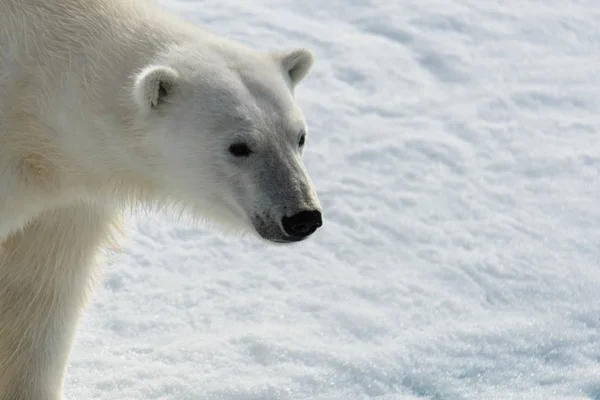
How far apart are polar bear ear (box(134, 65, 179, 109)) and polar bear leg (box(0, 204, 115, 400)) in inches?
24.6

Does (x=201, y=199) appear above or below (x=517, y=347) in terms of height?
above

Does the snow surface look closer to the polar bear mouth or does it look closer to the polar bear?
the polar bear

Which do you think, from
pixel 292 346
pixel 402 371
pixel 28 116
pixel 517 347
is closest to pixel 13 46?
pixel 28 116

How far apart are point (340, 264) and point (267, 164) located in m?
1.88

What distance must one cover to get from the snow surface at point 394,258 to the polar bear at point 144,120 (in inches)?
34.5

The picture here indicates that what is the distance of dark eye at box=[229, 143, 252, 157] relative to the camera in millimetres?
3496

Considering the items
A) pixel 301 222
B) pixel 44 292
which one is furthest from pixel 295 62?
pixel 44 292

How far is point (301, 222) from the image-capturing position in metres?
3.39

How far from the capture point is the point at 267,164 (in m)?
3.46

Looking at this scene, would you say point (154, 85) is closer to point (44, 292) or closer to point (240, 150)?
point (240, 150)

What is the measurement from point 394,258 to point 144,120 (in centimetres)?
206

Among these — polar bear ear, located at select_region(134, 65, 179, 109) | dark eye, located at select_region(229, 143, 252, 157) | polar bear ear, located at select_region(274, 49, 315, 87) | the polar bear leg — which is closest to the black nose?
dark eye, located at select_region(229, 143, 252, 157)

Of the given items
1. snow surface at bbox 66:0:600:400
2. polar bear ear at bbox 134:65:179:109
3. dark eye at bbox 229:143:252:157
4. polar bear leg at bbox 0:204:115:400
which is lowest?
snow surface at bbox 66:0:600:400

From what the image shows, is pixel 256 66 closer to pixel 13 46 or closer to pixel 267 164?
pixel 267 164
